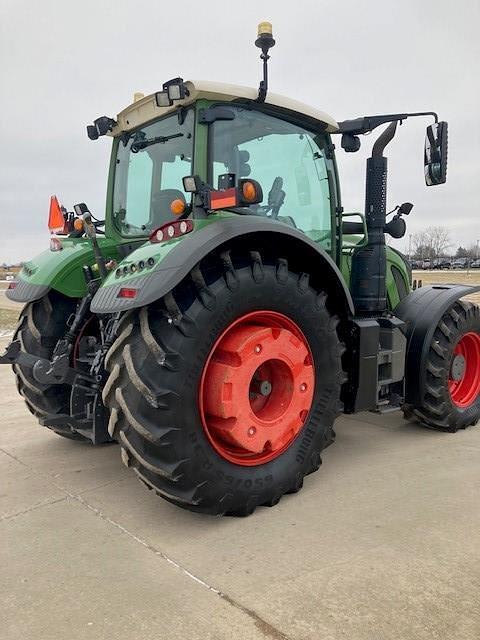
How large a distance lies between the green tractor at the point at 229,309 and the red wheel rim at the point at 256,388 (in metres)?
0.01

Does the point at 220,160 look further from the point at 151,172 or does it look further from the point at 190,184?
the point at 151,172

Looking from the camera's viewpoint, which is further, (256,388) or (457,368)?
(457,368)

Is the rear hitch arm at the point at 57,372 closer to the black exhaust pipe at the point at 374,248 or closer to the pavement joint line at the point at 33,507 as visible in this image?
the pavement joint line at the point at 33,507

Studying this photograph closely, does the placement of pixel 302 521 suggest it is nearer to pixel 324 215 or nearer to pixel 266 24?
pixel 324 215

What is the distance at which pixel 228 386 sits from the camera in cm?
273

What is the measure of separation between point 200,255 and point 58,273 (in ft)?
4.65

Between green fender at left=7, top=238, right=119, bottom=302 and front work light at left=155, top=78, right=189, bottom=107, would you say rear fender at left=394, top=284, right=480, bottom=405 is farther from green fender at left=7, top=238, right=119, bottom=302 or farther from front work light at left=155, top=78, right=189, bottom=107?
front work light at left=155, top=78, right=189, bottom=107

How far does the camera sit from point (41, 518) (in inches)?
111

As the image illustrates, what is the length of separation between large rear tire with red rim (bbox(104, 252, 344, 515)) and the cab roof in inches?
40.2

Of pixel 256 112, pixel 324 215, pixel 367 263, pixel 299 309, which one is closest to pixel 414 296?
pixel 367 263

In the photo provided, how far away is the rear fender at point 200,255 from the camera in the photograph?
247 centimetres

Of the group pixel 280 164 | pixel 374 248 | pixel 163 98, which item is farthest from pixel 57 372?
pixel 374 248

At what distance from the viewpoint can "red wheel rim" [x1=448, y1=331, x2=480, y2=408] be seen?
14.8ft

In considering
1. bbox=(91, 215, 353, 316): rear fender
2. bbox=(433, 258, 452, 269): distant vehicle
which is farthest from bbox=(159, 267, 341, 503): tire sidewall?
bbox=(433, 258, 452, 269): distant vehicle
